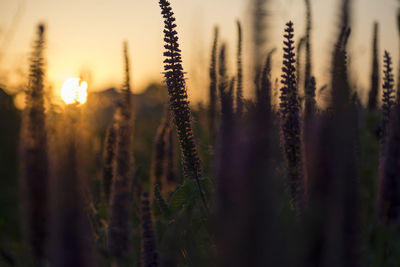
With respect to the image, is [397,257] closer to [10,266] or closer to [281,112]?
[281,112]

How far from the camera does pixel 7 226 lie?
4.66m

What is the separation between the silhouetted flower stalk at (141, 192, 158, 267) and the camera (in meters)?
1.92

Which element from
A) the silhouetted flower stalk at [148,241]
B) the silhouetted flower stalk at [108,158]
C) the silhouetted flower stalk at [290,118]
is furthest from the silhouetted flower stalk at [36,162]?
the silhouetted flower stalk at [108,158]

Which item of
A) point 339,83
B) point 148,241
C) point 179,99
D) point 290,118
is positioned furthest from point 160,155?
point 339,83

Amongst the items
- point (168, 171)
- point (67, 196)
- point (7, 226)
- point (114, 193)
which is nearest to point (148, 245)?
point (114, 193)

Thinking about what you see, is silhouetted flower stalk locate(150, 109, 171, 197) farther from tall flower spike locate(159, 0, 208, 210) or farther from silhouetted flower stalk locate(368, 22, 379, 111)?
silhouetted flower stalk locate(368, 22, 379, 111)

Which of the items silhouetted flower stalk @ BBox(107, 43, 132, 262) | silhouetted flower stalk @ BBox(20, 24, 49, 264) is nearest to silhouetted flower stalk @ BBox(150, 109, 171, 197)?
silhouetted flower stalk @ BBox(107, 43, 132, 262)

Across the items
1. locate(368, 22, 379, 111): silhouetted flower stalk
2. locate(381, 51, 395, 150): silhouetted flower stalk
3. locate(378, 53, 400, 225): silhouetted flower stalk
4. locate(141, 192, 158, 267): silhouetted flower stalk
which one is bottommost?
locate(141, 192, 158, 267): silhouetted flower stalk

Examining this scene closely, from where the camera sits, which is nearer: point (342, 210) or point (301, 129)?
point (342, 210)

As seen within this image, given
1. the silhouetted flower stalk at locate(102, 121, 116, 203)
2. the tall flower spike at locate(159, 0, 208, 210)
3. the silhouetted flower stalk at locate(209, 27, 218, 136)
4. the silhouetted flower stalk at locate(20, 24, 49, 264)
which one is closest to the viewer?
the silhouetted flower stalk at locate(20, 24, 49, 264)

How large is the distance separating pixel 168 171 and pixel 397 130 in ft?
7.82

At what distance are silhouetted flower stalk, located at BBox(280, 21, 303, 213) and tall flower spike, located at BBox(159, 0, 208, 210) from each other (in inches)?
21.4

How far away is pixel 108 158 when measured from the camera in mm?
3143

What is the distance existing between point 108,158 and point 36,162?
5.26ft
